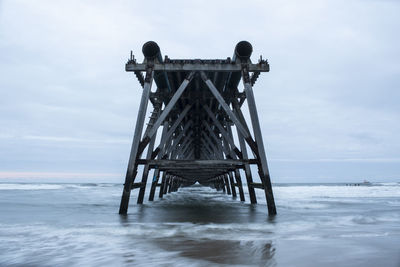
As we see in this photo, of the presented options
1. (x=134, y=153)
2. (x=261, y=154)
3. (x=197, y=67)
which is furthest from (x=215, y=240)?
(x=197, y=67)

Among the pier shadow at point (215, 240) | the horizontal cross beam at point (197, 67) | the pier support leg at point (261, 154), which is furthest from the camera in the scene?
the horizontal cross beam at point (197, 67)

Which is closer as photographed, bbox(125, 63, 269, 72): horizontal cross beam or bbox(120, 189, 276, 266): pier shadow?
bbox(120, 189, 276, 266): pier shadow

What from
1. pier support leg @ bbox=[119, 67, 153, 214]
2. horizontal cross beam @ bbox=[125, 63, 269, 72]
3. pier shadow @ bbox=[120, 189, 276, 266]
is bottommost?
pier shadow @ bbox=[120, 189, 276, 266]

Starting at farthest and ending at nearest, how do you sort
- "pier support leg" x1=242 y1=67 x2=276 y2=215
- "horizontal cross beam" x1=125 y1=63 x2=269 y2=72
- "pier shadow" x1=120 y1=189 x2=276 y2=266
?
"horizontal cross beam" x1=125 y1=63 x2=269 y2=72 < "pier support leg" x1=242 y1=67 x2=276 y2=215 < "pier shadow" x1=120 y1=189 x2=276 y2=266

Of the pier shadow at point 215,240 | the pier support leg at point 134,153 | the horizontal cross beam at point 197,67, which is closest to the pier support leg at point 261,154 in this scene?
the horizontal cross beam at point 197,67

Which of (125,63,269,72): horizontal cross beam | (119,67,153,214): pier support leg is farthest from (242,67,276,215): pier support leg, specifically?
(119,67,153,214): pier support leg

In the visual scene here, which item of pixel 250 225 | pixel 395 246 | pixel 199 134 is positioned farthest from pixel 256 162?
pixel 199 134

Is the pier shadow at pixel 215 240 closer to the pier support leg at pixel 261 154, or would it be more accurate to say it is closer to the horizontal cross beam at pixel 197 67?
the pier support leg at pixel 261 154

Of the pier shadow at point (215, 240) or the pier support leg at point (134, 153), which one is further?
the pier support leg at point (134, 153)

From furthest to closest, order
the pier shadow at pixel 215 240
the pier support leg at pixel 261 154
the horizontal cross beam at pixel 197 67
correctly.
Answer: the horizontal cross beam at pixel 197 67, the pier support leg at pixel 261 154, the pier shadow at pixel 215 240

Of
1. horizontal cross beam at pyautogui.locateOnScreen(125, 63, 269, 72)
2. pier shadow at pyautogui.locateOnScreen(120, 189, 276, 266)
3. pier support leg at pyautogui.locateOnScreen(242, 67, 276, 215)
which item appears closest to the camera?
pier shadow at pyautogui.locateOnScreen(120, 189, 276, 266)

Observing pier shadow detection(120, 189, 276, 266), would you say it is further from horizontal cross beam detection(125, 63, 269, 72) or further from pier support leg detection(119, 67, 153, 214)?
horizontal cross beam detection(125, 63, 269, 72)

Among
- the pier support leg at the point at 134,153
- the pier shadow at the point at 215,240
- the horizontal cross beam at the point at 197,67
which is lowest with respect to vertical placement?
the pier shadow at the point at 215,240

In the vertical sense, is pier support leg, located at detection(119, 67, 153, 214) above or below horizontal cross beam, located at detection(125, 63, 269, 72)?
below
